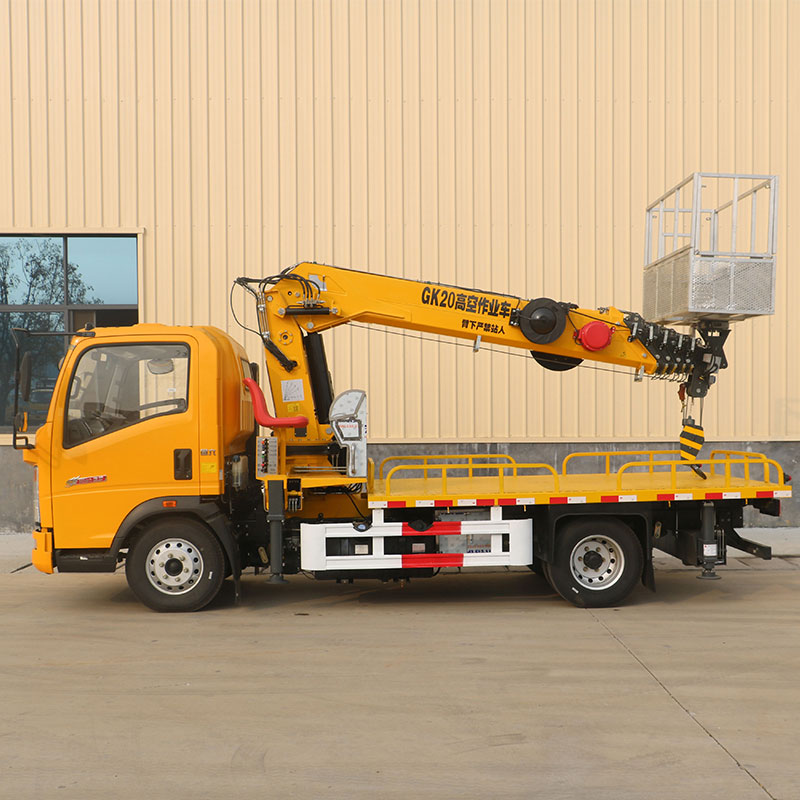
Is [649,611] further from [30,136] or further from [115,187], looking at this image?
[30,136]

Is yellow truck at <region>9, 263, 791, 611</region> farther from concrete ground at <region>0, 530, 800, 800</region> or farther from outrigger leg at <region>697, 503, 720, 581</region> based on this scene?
concrete ground at <region>0, 530, 800, 800</region>

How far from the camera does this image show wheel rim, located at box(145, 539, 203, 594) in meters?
8.40

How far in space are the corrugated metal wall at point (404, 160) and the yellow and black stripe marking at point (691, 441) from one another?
4.48m

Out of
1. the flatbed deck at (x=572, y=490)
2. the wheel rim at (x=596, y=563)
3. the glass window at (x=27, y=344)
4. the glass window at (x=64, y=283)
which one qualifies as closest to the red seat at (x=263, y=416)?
the flatbed deck at (x=572, y=490)

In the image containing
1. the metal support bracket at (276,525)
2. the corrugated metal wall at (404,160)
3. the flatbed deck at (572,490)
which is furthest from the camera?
the corrugated metal wall at (404,160)

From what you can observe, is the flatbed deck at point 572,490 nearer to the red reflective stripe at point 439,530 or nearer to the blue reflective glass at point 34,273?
the red reflective stripe at point 439,530

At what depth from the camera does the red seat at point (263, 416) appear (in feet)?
28.2

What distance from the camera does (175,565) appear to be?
845 cm

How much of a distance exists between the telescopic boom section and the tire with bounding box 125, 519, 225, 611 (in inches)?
57.4

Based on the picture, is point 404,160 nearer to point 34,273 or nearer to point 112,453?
point 34,273

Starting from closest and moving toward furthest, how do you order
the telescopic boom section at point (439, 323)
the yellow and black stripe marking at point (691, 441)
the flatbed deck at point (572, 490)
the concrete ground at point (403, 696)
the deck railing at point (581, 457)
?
the concrete ground at point (403, 696), the flatbed deck at point (572, 490), the deck railing at point (581, 457), the telescopic boom section at point (439, 323), the yellow and black stripe marking at point (691, 441)

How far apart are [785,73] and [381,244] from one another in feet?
21.7

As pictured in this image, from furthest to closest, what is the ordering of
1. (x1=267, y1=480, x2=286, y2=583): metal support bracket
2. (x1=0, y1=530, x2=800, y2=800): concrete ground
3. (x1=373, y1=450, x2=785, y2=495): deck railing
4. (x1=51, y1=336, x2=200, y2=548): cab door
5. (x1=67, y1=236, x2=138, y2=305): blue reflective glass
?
(x1=67, y1=236, x2=138, y2=305): blue reflective glass
(x1=373, y1=450, x2=785, y2=495): deck railing
(x1=267, y1=480, x2=286, y2=583): metal support bracket
(x1=51, y1=336, x2=200, y2=548): cab door
(x1=0, y1=530, x2=800, y2=800): concrete ground

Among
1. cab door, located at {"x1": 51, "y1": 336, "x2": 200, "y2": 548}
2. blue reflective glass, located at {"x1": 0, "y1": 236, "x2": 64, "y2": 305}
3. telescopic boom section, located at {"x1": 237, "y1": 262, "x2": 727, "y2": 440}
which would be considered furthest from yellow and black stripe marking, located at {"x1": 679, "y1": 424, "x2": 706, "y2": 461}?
blue reflective glass, located at {"x1": 0, "y1": 236, "x2": 64, "y2": 305}
